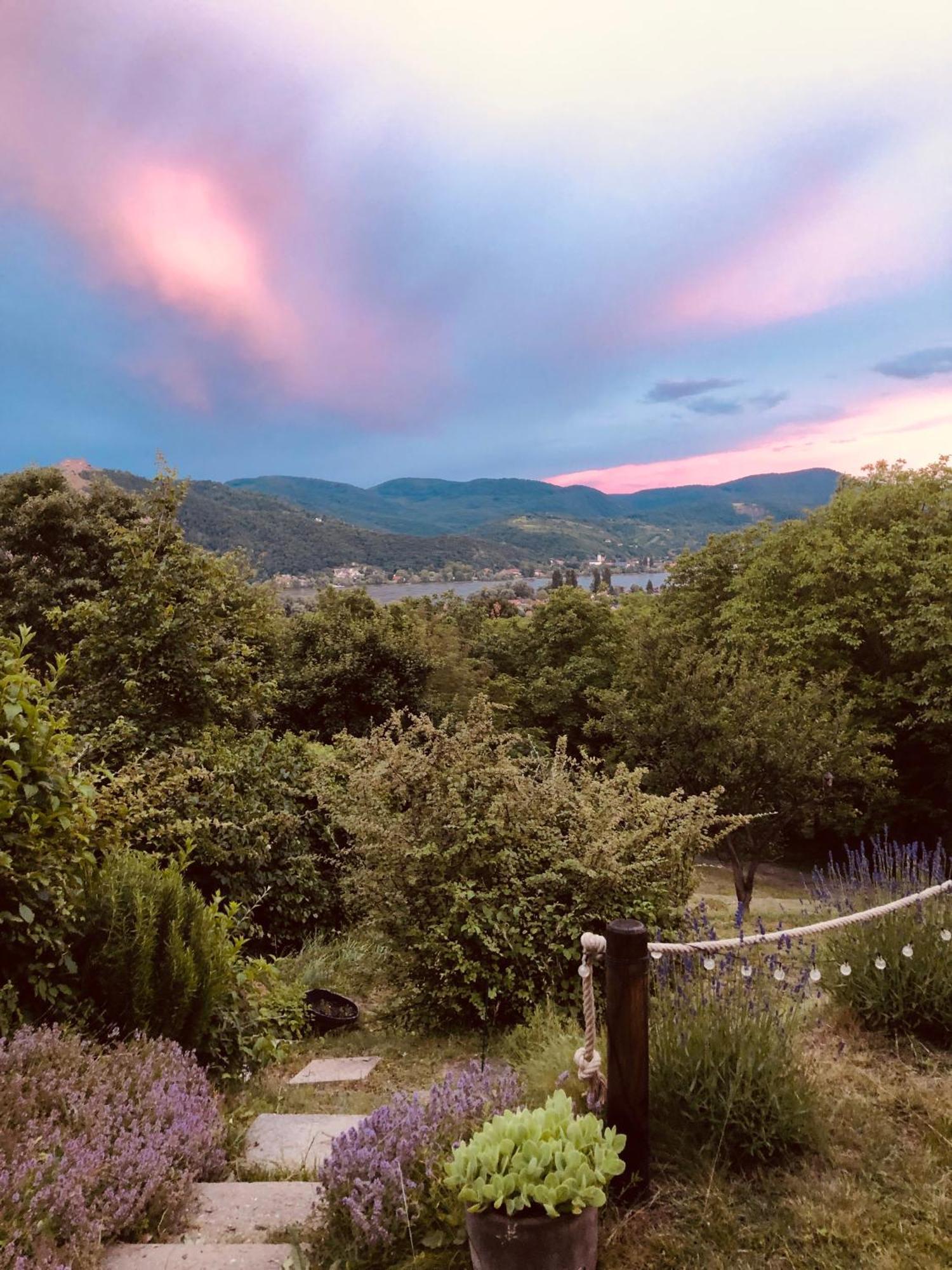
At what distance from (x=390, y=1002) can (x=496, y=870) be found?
1.35 meters

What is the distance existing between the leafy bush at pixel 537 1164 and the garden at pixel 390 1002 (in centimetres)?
1

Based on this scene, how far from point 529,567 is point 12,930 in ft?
504

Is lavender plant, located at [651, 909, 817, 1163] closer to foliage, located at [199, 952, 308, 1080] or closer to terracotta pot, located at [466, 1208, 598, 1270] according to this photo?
terracotta pot, located at [466, 1208, 598, 1270]

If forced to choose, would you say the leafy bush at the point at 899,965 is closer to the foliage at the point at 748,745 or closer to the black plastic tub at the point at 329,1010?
the black plastic tub at the point at 329,1010

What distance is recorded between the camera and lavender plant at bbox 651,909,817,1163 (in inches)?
109

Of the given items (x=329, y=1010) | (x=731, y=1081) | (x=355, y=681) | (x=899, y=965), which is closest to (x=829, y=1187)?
(x=731, y=1081)

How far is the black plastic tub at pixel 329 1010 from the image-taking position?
5516 mm

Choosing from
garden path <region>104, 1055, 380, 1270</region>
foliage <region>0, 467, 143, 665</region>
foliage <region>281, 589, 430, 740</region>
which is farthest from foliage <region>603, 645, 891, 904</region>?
foliage <region>0, 467, 143, 665</region>

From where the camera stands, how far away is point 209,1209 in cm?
270

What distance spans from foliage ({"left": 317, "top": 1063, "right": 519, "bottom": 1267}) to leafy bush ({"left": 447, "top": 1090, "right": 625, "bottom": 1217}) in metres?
0.20

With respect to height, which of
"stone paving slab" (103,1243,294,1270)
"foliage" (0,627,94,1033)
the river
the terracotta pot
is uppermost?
the river

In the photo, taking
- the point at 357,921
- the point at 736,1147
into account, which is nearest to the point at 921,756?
the point at 357,921

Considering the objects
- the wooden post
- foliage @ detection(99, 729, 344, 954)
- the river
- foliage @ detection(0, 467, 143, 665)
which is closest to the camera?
the wooden post

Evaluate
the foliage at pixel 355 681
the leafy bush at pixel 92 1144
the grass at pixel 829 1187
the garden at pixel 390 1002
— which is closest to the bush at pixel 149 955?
the garden at pixel 390 1002
